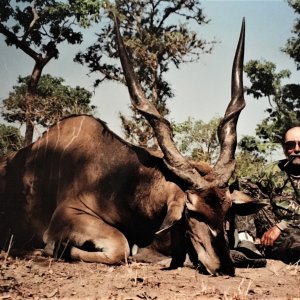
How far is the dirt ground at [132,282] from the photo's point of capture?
6.84ft

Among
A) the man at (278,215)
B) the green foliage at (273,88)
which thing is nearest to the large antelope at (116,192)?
the man at (278,215)

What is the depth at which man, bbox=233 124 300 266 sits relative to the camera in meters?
3.37

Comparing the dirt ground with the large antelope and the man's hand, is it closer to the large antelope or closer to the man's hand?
the large antelope

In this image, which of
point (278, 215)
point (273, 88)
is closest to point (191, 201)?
point (278, 215)

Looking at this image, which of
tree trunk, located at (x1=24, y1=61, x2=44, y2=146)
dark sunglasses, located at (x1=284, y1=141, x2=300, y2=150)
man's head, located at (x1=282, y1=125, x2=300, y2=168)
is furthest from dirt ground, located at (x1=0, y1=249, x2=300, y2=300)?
tree trunk, located at (x1=24, y1=61, x2=44, y2=146)

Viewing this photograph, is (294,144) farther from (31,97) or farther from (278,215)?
(31,97)

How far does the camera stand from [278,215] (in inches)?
147

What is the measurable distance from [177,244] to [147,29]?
617 inches

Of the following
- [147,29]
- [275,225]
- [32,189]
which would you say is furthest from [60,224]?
[147,29]

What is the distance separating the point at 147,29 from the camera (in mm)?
17812

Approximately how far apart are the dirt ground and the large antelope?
0.19m

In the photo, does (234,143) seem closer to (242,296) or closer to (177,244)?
(177,244)

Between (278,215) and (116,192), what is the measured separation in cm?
131

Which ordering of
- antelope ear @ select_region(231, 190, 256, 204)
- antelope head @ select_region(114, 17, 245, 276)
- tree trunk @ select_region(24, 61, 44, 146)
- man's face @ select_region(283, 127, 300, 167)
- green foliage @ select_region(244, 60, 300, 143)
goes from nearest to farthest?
antelope head @ select_region(114, 17, 245, 276)
antelope ear @ select_region(231, 190, 256, 204)
man's face @ select_region(283, 127, 300, 167)
tree trunk @ select_region(24, 61, 44, 146)
green foliage @ select_region(244, 60, 300, 143)
